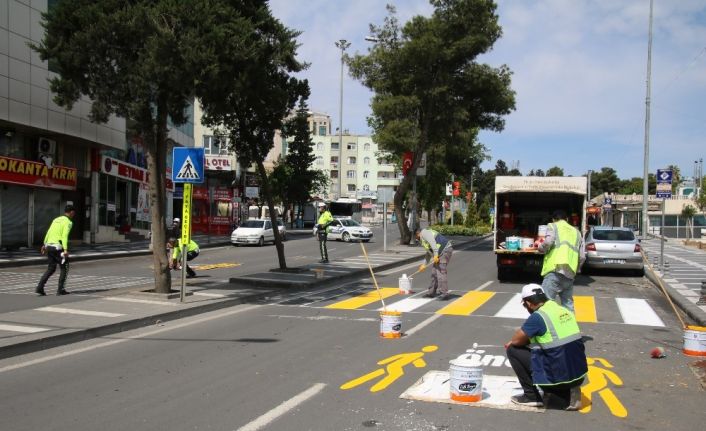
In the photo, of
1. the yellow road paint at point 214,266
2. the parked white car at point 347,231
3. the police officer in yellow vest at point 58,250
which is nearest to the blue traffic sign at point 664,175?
the yellow road paint at point 214,266

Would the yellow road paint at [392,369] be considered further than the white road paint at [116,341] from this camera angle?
No

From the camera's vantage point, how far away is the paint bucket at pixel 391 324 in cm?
899

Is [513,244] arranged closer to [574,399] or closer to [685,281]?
[685,281]

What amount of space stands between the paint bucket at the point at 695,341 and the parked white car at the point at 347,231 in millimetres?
29576

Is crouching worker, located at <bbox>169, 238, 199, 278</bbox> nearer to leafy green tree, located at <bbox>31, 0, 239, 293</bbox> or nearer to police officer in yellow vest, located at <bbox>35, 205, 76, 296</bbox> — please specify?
police officer in yellow vest, located at <bbox>35, 205, 76, 296</bbox>

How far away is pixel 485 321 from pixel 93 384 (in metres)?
6.53

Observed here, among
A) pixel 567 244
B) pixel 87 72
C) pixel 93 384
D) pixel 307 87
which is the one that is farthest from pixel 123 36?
pixel 567 244

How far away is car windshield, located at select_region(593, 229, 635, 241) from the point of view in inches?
777

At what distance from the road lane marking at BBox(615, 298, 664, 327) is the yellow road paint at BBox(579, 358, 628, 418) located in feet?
11.8

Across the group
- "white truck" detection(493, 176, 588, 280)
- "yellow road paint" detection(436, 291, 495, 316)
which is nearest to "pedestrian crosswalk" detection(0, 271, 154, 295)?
"yellow road paint" detection(436, 291, 495, 316)

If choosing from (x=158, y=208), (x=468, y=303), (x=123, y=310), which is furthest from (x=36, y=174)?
(x=468, y=303)

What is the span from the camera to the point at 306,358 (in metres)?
7.77

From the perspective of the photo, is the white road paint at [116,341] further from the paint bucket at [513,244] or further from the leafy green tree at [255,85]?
the paint bucket at [513,244]

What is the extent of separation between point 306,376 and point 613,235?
15849mm
